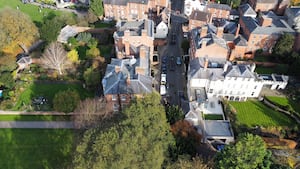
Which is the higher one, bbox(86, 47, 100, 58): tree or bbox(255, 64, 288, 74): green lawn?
bbox(86, 47, 100, 58): tree

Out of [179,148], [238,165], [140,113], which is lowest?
[179,148]

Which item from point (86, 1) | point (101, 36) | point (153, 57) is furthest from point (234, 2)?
point (86, 1)

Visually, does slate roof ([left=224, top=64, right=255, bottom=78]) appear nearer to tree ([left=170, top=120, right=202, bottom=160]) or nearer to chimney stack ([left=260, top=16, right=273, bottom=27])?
tree ([left=170, top=120, right=202, bottom=160])

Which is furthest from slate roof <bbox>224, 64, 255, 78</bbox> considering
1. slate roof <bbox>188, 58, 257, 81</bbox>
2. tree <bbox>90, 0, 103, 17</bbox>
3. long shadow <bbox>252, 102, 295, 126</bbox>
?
tree <bbox>90, 0, 103, 17</bbox>

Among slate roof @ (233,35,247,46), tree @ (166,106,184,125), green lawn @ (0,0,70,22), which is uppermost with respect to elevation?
green lawn @ (0,0,70,22)

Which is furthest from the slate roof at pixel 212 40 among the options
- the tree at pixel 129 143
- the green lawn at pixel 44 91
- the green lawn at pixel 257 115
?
the green lawn at pixel 44 91

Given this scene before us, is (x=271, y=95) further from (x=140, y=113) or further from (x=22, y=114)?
(x=22, y=114)

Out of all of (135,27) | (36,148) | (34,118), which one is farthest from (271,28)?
(36,148)

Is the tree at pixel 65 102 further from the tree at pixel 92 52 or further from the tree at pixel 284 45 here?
the tree at pixel 284 45
